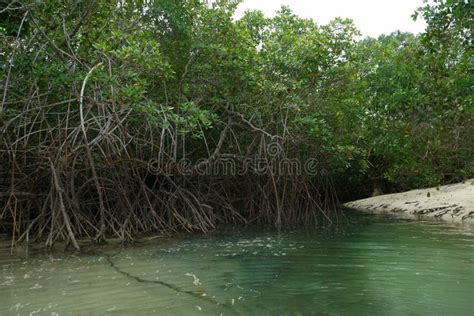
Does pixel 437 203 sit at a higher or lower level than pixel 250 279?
higher

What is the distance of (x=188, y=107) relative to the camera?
649cm

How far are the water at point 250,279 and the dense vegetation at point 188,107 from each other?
3.43ft

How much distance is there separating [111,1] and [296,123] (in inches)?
136

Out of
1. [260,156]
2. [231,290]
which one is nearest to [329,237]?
[260,156]

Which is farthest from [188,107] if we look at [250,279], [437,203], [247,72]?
[437,203]

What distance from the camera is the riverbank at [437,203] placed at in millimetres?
8578

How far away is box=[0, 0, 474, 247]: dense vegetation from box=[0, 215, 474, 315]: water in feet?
3.43

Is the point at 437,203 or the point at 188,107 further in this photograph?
the point at 437,203

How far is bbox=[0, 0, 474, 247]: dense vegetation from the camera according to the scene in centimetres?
559

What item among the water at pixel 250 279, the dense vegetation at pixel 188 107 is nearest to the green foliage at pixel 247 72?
the dense vegetation at pixel 188 107

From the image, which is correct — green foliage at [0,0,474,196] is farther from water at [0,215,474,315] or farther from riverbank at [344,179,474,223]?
water at [0,215,474,315]

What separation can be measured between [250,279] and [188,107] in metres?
3.19

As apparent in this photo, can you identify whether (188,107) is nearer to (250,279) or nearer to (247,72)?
(247,72)

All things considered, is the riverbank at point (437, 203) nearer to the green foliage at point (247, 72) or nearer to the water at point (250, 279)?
the green foliage at point (247, 72)
